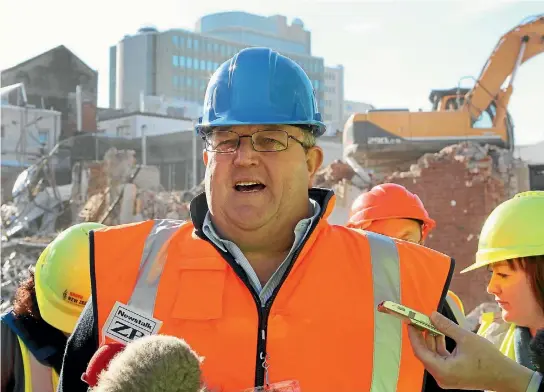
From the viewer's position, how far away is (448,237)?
10.9 metres

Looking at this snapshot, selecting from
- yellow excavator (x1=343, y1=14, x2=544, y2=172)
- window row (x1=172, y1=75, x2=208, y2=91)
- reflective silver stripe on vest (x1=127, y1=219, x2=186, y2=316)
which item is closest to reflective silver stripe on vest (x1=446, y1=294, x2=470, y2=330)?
reflective silver stripe on vest (x1=127, y1=219, x2=186, y2=316)

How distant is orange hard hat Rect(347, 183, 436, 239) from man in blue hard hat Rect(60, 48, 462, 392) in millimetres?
1886

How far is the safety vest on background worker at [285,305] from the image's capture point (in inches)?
67.2

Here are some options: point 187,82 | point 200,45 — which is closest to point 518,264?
point 187,82

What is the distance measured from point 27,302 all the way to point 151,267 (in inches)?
50.4

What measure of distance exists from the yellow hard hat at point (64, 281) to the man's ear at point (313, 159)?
4.10ft

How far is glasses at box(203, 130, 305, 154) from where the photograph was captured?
193cm

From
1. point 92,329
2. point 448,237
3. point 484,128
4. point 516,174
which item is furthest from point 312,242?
point 484,128

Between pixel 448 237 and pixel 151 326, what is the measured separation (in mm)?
9840

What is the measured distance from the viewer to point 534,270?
2.35 metres

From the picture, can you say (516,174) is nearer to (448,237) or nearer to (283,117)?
(448,237)

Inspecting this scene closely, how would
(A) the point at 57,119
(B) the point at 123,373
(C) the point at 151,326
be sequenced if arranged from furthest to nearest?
(A) the point at 57,119 < (C) the point at 151,326 < (B) the point at 123,373

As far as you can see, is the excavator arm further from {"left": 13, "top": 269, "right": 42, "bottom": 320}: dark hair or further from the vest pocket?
the vest pocket

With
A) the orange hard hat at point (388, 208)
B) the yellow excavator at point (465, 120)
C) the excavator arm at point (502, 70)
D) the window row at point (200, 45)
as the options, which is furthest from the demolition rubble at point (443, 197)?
the window row at point (200, 45)
